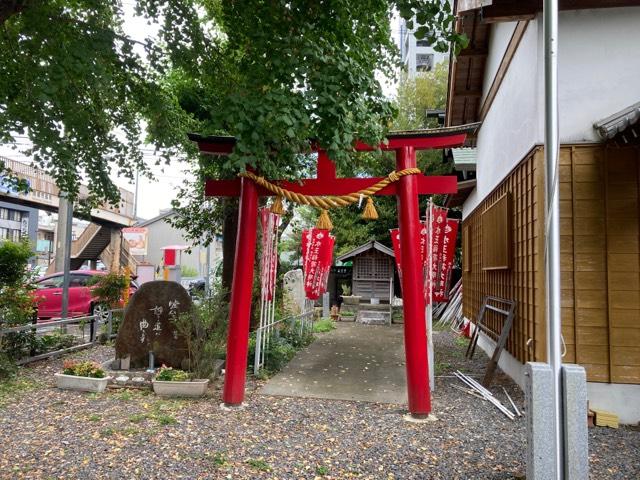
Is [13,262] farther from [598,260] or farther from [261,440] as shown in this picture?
[598,260]

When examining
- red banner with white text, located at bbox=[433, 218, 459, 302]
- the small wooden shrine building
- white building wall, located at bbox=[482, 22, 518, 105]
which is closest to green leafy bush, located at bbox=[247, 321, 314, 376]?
red banner with white text, located at bbox=[433, 218, 459, 302]

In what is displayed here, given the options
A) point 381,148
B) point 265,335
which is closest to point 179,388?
point 265,335

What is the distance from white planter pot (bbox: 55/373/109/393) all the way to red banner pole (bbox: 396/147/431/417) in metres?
4.58

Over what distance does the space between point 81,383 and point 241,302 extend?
9.34 feet

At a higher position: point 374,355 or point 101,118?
point 101,118

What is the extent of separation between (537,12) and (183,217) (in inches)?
370

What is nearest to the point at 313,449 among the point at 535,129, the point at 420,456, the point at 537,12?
the point at 420,456

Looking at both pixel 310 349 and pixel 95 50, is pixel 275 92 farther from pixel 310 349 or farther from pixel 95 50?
pixel 310 349

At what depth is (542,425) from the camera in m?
3.25

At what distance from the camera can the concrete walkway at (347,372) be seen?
23.5 ft

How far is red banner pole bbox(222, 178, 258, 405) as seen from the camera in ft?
20.9

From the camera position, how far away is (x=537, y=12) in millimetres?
6125

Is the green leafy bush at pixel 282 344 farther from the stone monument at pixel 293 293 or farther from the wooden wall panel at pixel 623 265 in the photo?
the wooden wall panel at pixel 623 265

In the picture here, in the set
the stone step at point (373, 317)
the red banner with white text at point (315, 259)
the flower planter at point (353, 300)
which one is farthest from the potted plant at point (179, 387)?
the flower planter at point (353, 300)
